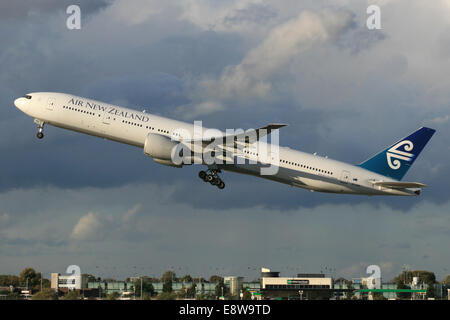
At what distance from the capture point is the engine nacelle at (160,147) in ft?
231

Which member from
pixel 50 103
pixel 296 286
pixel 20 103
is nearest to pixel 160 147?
pixel 50 103

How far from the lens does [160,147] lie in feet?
231

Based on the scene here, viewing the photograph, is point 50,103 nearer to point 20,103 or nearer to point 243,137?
point 20,103

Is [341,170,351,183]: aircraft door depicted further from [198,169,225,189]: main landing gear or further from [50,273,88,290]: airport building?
[50,273,88,290]: airport building

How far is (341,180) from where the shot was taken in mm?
75438

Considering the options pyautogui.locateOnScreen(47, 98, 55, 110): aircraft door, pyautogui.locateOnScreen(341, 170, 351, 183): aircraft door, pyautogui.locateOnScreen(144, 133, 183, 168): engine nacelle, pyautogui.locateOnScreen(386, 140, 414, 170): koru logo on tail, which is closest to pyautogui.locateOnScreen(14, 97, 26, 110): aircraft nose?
pyautogui.locateOnScreen(47, 98, 55, 110): aircraft door

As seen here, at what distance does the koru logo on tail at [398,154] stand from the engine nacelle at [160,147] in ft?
71.2

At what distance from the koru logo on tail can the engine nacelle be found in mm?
21705

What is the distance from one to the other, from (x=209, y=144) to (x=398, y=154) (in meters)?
19.5

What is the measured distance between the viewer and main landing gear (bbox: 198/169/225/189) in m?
75.4

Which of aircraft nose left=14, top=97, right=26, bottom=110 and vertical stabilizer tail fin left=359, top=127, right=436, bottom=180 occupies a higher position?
aircraft nose left=14, top=97, right=26, bottom=110
